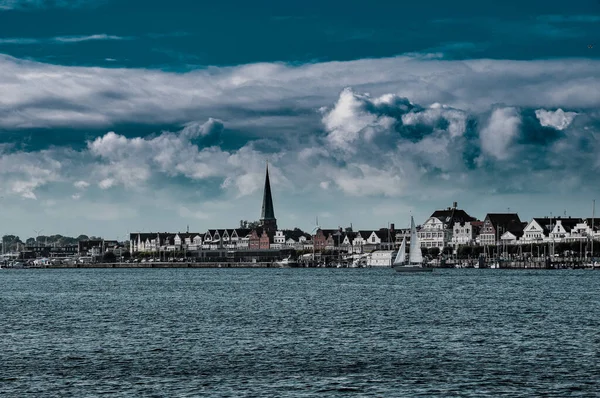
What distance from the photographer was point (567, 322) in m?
59.0

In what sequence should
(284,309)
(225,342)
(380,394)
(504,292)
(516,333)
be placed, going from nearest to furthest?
(380,394)
(225,342)
(516,333)
(284,309)
(504,292)

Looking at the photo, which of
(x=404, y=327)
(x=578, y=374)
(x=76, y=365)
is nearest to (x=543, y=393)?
(x=578, y=374)

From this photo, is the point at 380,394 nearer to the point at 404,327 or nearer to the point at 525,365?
the point at 525,365

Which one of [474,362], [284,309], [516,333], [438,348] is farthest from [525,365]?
[284,309]

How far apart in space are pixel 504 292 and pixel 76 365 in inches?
2497

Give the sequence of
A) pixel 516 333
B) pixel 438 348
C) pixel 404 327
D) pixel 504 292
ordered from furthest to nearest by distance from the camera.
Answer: pixel 504 292 → pixel 404 327 → pixel 516 333 → pixel 438 348

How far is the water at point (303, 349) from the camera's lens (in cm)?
3512

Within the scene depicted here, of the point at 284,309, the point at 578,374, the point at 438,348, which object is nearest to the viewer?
the point at 578,374

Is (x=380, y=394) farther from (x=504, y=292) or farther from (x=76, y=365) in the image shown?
(x=504, y=292)

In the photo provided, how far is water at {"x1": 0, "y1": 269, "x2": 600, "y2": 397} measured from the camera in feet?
115

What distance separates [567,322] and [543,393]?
26.7 metres

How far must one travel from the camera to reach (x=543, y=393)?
110 ft

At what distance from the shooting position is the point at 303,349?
45.0 meters

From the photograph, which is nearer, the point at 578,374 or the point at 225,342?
the point at 578,374
